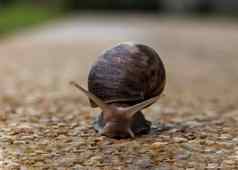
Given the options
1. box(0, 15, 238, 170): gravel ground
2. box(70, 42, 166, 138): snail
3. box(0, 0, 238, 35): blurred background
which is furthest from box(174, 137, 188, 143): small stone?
box(0, 0, 238, 35): blurred background

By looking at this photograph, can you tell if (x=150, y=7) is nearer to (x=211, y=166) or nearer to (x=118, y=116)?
(x=118, y=116)

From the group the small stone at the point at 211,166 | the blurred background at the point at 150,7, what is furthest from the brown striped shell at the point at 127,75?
the blurred background at the point at 150,7

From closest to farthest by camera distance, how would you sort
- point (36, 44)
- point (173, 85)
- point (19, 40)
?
point (173, 85)
point (36, 44)
point (19, 40)

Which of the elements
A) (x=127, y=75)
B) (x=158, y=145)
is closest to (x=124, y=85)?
(x=127, y=75)

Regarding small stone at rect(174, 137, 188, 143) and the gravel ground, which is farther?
small stone at rect(174, 137, 188, 143)

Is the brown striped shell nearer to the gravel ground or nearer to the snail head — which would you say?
the snail head

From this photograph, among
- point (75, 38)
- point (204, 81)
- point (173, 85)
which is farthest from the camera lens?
point (75, 38)

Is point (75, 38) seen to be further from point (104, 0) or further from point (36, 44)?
point (104, 0)

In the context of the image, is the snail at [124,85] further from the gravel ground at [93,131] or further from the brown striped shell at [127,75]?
the gravel ground at [93,131]

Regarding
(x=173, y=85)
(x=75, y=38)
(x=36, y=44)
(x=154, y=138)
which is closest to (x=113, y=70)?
(x=154, y=138)
